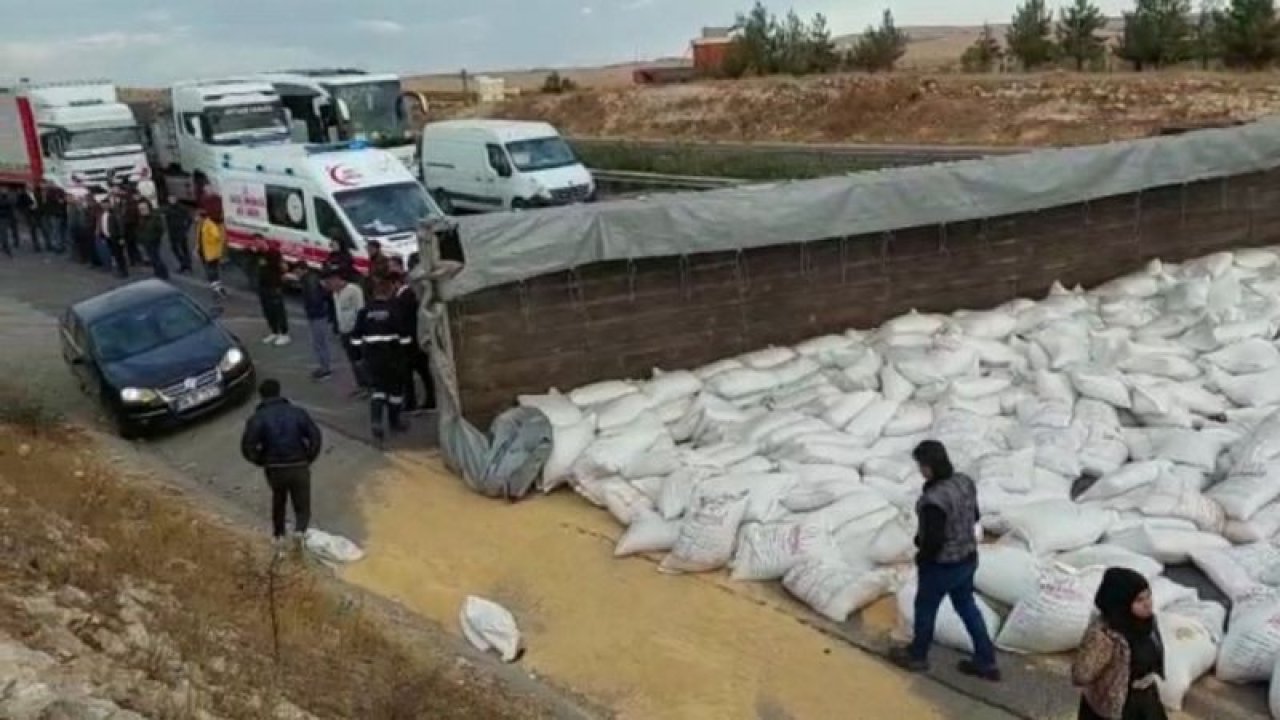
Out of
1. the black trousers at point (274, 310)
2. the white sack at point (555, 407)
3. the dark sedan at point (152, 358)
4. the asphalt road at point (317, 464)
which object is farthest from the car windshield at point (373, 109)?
the white sack at point (555, 407)

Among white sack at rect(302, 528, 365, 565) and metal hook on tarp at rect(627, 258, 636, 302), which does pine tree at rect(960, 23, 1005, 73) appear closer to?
metal hook on tarp at rect(627, 258, 636, 302)

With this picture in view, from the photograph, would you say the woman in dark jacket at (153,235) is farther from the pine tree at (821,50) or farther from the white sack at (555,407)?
the pine tree at (821,50)

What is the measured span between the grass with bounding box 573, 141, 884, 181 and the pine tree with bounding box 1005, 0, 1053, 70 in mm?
15783

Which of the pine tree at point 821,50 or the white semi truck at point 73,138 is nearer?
the white semi truck at point 73,138

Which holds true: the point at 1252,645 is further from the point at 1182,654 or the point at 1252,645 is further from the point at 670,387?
the point at 670,387

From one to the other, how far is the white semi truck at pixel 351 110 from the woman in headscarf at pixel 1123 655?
20.6 meters

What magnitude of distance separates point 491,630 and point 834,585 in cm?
194

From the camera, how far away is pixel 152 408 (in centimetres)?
1073

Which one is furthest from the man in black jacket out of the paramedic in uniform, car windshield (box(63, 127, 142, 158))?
car windshield (box(63, 127, 142, 158))

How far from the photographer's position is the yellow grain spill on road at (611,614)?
20.8ft

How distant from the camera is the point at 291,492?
8.05 metres

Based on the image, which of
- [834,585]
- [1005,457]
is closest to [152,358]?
[834,585]

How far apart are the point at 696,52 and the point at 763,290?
43.1 meters

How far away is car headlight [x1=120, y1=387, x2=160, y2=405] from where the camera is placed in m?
10.7
